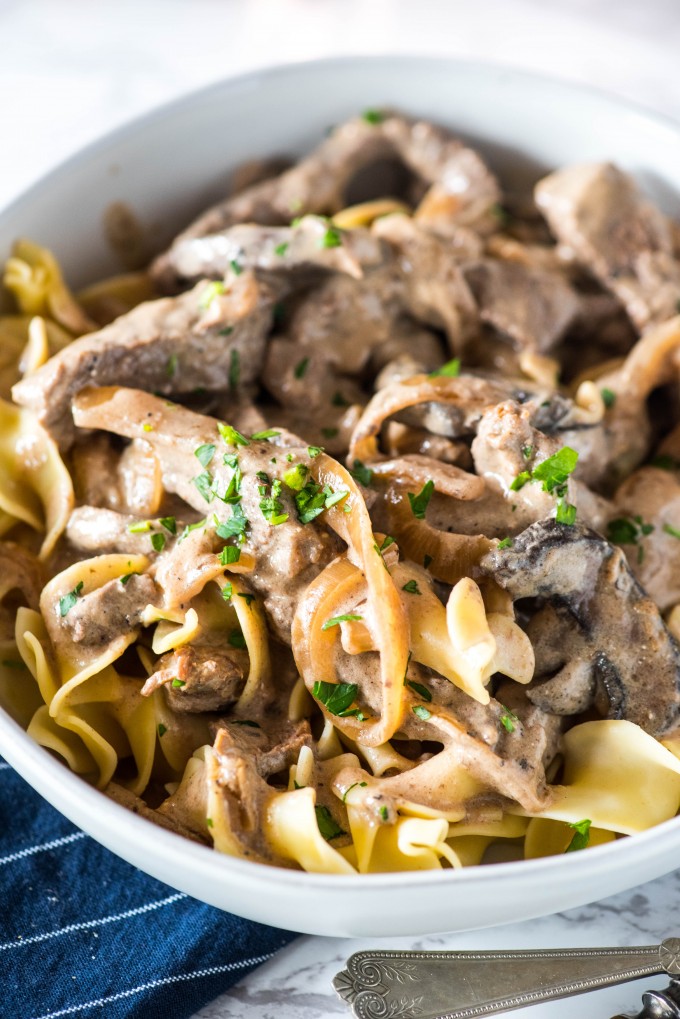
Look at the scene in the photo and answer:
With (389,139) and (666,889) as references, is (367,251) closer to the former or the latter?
(389,139)

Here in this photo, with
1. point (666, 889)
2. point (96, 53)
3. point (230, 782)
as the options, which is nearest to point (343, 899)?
point (230, 782)

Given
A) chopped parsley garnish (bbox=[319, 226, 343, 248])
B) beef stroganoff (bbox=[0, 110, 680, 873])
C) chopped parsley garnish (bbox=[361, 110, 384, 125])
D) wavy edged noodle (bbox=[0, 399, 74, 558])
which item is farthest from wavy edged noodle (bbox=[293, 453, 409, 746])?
chopped parsley garnish (bbox=[361, 110, 384, 125])

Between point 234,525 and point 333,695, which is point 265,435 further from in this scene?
point 333,695

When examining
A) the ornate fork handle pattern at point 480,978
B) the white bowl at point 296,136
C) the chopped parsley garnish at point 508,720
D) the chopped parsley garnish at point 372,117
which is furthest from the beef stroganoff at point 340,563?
the chopped parsley garnish at point 372,117

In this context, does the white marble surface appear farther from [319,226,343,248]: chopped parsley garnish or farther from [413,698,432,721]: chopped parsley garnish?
[413,698,432,721]: chopped parsley garnish

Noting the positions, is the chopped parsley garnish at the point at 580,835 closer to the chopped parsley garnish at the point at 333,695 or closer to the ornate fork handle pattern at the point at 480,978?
the ornate fork handle pattern at the point at 480,978

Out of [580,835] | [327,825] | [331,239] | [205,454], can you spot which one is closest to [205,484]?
[205,454]
